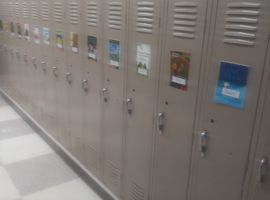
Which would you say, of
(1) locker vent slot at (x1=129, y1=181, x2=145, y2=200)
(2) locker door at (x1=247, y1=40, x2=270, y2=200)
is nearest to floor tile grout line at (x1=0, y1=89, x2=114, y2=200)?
(1) locker vent slot at (x1=129, y1=181, x2=145, y2=200)

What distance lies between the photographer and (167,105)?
2.03m

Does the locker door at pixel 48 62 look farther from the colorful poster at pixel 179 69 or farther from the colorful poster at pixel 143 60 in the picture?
the colorful poster at pixel 179 69

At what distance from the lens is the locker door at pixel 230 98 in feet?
4.64

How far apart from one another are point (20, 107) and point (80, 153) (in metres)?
2.43

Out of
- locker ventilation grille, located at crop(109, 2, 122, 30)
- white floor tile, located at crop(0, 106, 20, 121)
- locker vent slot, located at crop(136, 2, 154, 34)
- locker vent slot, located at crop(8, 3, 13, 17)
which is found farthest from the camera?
white floor tile, located at crop(0, 106, 20, 121)

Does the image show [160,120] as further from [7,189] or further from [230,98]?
[7,189]

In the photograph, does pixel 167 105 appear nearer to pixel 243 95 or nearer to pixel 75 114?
pixel 243 95

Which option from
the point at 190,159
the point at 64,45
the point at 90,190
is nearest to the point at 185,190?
the point at 190,159

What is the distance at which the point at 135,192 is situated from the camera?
2533 mm

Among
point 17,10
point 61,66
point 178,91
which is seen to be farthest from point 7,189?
point 17,10

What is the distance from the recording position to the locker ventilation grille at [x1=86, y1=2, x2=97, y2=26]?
8.72 ft

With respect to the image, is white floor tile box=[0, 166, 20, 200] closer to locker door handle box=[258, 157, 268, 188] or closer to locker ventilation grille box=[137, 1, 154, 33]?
locker ventilation grille box=[137, 1, 154, 33]

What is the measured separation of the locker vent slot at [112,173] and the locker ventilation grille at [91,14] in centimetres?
139

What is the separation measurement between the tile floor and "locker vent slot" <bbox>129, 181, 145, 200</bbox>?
593mm
